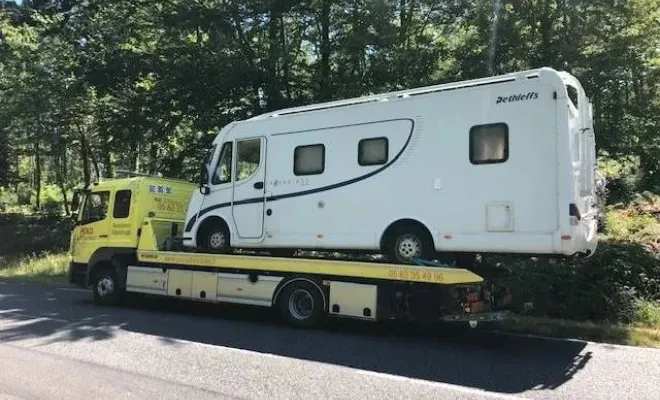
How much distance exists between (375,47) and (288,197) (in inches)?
351

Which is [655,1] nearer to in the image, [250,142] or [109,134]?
[250,142]

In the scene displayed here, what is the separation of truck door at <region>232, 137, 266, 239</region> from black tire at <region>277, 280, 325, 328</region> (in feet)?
4.39

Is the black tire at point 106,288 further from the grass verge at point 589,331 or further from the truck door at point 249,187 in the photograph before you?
the grass verge at point 589,331

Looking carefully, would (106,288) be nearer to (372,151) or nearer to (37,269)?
(372,151)

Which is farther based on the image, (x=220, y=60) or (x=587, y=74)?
(x=220, y=60)

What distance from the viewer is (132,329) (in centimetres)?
991

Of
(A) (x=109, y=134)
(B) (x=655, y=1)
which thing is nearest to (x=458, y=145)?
(B) (x=655, y=1)

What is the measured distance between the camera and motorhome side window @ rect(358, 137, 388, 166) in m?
9.89

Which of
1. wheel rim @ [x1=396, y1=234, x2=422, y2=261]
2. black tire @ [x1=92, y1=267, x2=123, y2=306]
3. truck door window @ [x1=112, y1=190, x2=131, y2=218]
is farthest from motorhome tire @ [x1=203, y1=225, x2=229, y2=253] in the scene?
wheel rim @ [x1=396, y1=234, x2=422, y2=261]

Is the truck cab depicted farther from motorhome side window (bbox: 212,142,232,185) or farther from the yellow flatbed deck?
motorhome side window (bbox: 212,142,232,185)

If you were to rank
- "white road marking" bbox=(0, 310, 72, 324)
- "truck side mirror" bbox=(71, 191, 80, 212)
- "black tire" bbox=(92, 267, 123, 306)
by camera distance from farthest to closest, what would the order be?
"truck side mirror" bbox=(71, 191, 80, 212) < "black tire" bbox=(92, 267, 123, 306) < "white road marking" bbox=(0, 310, 72, 324)

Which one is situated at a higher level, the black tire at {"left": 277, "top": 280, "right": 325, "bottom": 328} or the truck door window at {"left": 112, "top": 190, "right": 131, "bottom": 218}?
the truck door window at {"left": 112, "top": 190, "right": 131, "bottom": 218}

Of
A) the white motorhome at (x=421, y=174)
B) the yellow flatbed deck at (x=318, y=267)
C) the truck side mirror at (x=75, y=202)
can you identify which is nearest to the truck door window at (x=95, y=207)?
the truck side mirror at (x=75, y=202)

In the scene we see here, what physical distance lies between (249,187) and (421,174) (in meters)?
3.34
